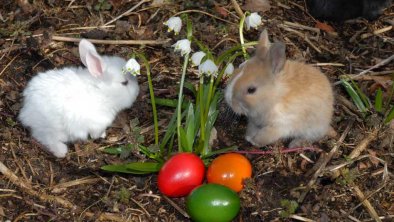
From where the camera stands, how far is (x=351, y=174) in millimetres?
4531

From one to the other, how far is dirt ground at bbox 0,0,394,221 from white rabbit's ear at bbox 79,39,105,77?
581mm

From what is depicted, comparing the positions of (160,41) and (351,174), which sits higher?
(160,41)

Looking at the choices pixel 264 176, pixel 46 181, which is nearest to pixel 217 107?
pixel 264 176

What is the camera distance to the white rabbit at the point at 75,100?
4.61 meters

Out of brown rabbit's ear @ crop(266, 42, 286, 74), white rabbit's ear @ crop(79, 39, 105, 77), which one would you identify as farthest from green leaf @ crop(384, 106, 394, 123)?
white rabbit's ear @ crop(79, 39, 105, 77)

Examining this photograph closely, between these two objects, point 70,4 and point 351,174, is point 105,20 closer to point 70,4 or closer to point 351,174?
point 70,4

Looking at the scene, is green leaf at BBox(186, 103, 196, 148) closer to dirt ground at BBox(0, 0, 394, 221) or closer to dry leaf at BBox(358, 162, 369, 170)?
dirt ground at BBox(0, 0, 394, 221)

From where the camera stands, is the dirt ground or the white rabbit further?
the white rabbit

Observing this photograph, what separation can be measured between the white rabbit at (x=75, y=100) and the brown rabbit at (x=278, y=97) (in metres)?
0.92

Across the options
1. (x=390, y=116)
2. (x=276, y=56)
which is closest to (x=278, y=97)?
(x=276, y=56)

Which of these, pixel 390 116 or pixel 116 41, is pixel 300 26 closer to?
pixel 390 116

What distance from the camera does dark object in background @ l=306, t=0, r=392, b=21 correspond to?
5926 mm

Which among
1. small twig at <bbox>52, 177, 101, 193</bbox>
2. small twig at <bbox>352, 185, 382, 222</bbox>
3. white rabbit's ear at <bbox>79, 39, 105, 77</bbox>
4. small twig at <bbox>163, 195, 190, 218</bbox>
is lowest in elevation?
small twig at <bbox>352, 185, 382, 222</bbox>

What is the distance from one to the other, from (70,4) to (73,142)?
1.75 metres
